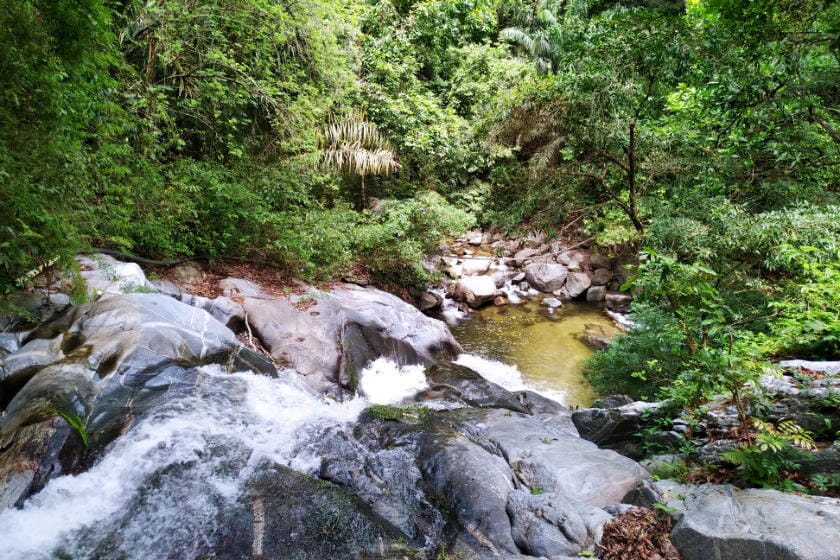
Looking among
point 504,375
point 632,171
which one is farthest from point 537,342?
point 632,171

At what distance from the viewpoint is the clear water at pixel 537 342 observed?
7.72 meters

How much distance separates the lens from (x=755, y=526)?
7.55 feet

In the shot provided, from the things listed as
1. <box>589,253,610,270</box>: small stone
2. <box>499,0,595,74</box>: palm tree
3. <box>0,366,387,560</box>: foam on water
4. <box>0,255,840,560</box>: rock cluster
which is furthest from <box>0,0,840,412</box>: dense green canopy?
<box>499,0,595,74</box>: palm tree

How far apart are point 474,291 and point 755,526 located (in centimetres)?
899

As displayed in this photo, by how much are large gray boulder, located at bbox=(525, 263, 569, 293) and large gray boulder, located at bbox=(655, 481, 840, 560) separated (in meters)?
9.69

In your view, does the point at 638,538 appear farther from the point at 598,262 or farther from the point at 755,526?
the point at 598,262

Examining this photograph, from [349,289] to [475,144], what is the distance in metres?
6.49

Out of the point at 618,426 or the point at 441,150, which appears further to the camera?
the point at 441,150

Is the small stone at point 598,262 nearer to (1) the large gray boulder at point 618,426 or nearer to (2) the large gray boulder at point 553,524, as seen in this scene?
(1) the large gray boulder at point 618,426

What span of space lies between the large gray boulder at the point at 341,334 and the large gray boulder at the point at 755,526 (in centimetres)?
449

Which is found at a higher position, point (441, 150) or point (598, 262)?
point (441, 150)

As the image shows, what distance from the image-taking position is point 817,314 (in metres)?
3.52

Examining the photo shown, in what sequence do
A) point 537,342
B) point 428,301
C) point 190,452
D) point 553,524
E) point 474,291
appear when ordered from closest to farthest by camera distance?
1. point 553,524
2. point 190,452
3. point 537,342
4. point 428,301
5. point 474,291

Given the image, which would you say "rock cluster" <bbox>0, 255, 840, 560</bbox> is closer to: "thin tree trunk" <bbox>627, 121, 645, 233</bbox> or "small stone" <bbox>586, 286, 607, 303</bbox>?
"thin tree trunk" <bbox>627, 121, 645, 233</bbox>
